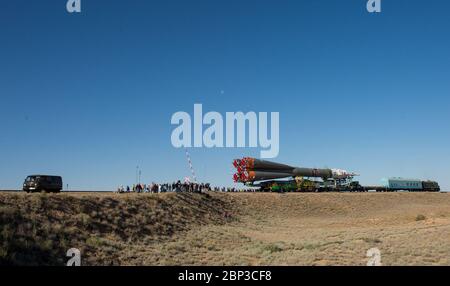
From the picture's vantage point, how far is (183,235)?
37.0 metres

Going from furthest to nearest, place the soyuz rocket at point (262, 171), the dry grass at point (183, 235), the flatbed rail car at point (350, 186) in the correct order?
1. the flatbed rail car at point (350, 186)
2. the soyuz rocket at point (262, 171)
3. the dry grass at point (183, 235)

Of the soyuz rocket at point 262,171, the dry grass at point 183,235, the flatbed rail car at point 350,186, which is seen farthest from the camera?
the flatbed rail car at point 350,186

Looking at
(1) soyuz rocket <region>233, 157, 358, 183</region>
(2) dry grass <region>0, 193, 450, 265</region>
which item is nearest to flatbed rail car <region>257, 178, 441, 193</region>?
(1) soyuz rocket <region>233, 157, 358, 183</region>

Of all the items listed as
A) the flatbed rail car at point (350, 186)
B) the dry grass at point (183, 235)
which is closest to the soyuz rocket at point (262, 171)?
the flatbed rail car at point (350, 186)

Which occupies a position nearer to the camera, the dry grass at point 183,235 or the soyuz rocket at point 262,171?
the dry grass at point 183,235

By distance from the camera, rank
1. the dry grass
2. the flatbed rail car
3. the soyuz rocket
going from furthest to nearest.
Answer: the flatbed rail car → the soyuz rocket → the dry grass

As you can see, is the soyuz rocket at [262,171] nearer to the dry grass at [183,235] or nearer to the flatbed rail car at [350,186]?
the flatbed rail car at [350,186]

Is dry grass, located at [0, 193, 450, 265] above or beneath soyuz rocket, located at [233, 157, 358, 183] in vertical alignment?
beneath

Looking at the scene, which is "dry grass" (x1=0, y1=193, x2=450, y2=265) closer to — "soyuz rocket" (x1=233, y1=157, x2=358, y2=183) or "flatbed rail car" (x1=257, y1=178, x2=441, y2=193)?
"soyuz rocket" (x1=233, y1=157, x2=358, y2=183)

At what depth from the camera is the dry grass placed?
Result: 22.8 m

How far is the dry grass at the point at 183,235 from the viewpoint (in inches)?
899

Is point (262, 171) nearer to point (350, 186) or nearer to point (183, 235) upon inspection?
point (350, 186)
